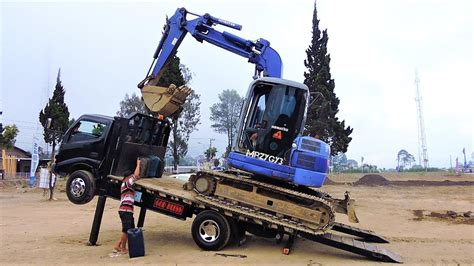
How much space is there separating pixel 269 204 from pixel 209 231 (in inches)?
55.6

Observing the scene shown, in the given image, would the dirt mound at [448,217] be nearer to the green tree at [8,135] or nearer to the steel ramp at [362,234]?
the steel ramp at [362,234]

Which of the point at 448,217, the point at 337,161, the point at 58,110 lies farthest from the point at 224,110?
the point at 448,217

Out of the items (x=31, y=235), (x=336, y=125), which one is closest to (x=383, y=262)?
(x=31, y=235)

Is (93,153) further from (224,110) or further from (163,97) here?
(224,110)

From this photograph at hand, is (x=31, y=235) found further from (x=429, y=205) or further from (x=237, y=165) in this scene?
(x=429, y=205)

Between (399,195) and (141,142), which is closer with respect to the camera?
(141,142)

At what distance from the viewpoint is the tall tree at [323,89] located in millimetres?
35094

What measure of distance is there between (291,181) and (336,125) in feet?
92.7

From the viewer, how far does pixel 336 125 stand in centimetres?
3684

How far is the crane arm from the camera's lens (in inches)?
440

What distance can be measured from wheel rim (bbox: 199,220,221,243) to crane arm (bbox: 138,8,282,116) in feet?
10.6

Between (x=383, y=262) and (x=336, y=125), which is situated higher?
(x=336, y=125)

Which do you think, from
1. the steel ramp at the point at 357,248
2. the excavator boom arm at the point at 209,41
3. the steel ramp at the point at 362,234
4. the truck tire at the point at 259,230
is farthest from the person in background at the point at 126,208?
the steel ramp at the point at 362,234

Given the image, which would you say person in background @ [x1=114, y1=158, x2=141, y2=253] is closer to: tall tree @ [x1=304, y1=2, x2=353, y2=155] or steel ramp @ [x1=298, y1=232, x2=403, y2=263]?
steel ramp @ [x1=298, y1=232, x2=403, y2=263]
